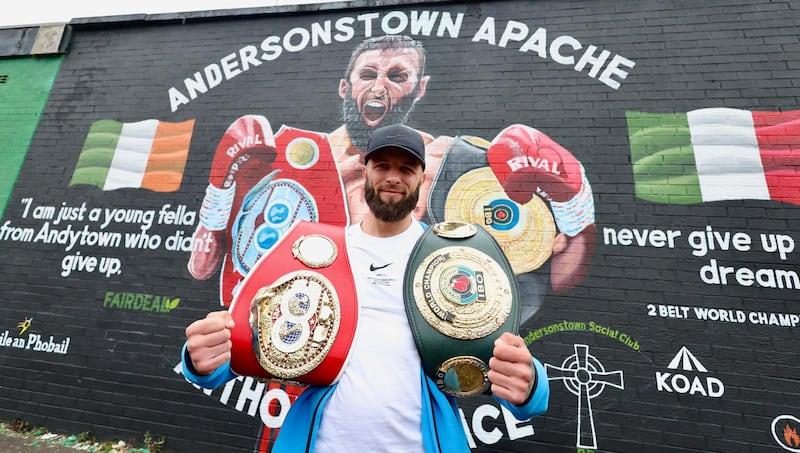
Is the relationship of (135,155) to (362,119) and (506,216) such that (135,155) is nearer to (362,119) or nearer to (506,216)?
(362,119)

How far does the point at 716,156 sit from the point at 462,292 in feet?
10.3

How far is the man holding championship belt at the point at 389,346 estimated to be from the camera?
1.10 metres

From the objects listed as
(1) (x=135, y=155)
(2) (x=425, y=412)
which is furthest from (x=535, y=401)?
(1) (x=135, y=155)

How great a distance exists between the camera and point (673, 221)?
2893 millimetres

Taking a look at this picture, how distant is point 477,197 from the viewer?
10.6 ft

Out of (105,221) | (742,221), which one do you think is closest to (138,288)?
(105,221)

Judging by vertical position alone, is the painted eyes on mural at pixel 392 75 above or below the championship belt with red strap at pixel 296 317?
Result: above

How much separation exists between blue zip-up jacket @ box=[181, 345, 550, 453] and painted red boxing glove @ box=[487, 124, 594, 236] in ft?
7.20

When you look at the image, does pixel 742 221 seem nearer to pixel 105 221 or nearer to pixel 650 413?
pixel 650 413

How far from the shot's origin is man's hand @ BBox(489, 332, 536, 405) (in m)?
1.04

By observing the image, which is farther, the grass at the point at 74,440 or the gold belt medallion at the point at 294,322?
the grass at the point at 74,440

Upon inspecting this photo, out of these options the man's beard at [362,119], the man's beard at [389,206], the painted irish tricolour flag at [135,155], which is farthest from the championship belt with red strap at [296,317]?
the painted irish tricolour flag at [135,155]

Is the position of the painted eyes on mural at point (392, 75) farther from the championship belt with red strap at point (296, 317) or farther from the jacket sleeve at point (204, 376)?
the jacket sleeve at point (204, 376)

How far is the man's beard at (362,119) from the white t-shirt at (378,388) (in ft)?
8.51
